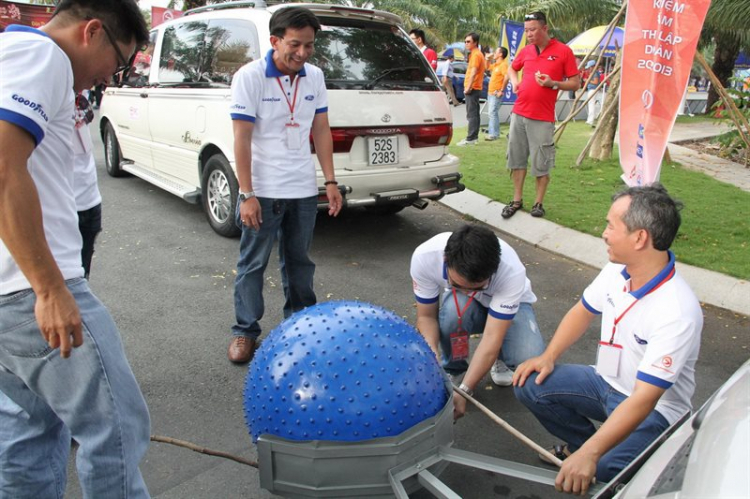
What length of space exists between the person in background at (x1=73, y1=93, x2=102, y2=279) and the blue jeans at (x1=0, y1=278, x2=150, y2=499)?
0.97m

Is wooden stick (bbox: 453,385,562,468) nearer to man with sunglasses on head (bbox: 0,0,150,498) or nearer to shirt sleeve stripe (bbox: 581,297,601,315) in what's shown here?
shirt sleeve stripe (bbox: 581,297,601,315)

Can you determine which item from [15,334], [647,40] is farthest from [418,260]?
[647,40]

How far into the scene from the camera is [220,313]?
438cm

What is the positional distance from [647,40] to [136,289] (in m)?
4.31

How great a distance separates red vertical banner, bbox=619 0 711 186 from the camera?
425 cm

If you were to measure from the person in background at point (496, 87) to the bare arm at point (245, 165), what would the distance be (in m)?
9.10

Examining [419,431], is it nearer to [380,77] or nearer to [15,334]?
[15,334]

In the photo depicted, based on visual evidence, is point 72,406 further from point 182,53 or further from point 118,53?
point 182,53

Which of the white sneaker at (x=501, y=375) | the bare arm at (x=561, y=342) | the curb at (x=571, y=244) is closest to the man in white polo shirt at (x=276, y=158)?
the white sneaker at (x=501, y=375)

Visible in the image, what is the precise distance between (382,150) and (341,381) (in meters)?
3.55

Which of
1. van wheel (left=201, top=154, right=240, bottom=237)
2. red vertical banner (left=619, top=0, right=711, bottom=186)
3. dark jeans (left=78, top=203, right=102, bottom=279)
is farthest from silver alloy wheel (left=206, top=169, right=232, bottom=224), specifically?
red vertical banner (left=619, top=0, right=711, bottom=186)

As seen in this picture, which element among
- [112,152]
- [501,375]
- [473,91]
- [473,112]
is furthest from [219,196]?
[473,91]

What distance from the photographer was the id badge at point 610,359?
2.50 metres

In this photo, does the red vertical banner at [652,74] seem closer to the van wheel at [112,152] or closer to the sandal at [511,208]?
the sandal at [511,208]
